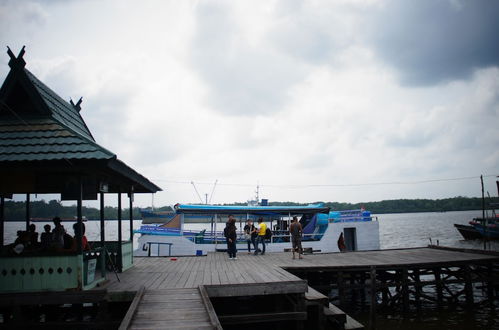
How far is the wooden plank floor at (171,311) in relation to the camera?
269 inches

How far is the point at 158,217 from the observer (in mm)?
41312

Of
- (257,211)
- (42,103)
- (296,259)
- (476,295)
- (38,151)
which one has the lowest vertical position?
(476,295)

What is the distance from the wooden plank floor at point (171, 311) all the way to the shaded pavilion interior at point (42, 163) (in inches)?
78.0

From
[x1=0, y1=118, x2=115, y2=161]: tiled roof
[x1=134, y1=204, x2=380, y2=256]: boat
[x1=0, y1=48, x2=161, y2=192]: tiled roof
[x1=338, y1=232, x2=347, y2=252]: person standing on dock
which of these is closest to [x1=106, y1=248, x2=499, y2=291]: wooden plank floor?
[x1=0, y1=48, x2=161, y2=192]: tiled roof

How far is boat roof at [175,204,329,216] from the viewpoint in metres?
21.8

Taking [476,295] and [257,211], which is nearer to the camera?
[476,295]

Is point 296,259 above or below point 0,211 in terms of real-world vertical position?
below

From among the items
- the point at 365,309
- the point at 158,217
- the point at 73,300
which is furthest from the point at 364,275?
the point at 158,217

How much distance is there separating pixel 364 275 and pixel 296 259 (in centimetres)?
417

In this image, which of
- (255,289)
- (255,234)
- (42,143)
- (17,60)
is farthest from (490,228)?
(17,60)

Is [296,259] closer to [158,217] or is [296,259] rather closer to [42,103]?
[42,103]

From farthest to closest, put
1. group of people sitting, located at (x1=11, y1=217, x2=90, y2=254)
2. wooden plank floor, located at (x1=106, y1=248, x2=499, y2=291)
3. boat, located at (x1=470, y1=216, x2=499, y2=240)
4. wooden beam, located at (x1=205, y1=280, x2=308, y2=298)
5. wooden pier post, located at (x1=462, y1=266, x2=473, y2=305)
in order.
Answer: boat, located at (x1=470, y1=216, x2=499, y2=240) < wooden pier post, located at (x1=462, y1=266, x2=473, y2=305) < group of people sitting, located at (x1=11, y1=217, x2=90, y2=254) < wooden plank floor, located at (x1=106, y1=248, x2=499, y2=291) < wooden beam, located at (x1=205, y1=280, x2=308, y2=298)

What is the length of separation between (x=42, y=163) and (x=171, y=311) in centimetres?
451

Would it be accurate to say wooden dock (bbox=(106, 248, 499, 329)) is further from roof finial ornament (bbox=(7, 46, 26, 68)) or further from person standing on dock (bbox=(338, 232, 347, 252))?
person standing on dock (bbox=(338, 232, 347, 252))
